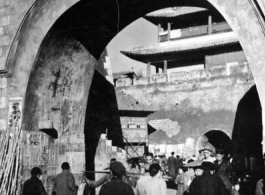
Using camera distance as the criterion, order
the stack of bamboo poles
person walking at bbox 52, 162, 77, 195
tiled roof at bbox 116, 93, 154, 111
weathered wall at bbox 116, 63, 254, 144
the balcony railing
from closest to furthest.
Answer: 1. person walking at bbox 52, 162, 77, 195
2. the stack of bamboo poles
3. tiled roof at bbox 116, 93, 154, 111
4. weathered wall at bbox 116, 63, 254, 144
5. the balcony railing

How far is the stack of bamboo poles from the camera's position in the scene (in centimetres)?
682

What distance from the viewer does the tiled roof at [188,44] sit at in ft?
77.4

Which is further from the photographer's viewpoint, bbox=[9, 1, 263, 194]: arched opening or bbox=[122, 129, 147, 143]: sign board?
bbox=[122, 129, 147, 143]: sign board

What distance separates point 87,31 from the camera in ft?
25.6

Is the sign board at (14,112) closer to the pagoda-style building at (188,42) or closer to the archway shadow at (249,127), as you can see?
the archway shadow at (249,127)

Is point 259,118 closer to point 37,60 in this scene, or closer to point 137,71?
point 137,71

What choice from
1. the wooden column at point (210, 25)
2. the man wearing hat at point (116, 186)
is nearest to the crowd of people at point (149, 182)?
the man wearing hat at point (116, 186)

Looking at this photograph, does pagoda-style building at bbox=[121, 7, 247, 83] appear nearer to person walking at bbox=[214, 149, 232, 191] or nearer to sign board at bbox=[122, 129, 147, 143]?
sign board at bbox=[122, 129, 147, 143]

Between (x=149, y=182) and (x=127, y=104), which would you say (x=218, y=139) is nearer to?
(x=127, y=104)

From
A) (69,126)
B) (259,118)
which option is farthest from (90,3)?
(259,118)

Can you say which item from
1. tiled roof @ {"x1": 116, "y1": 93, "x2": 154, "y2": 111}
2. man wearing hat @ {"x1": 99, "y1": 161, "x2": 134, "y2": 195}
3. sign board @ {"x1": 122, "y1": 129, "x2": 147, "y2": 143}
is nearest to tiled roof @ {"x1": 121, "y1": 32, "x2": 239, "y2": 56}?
→ tiled roof @ {"x1": 116, "y1": 93, "x2": 154, "y2": 111}

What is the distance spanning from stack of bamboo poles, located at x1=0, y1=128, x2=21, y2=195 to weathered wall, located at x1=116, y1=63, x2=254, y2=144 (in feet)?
48.2

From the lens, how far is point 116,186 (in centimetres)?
366

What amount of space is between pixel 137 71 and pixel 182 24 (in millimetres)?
4728
